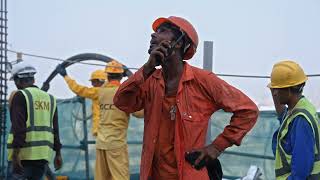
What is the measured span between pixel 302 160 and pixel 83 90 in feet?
16.6

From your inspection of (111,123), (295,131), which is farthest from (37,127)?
(295,131)

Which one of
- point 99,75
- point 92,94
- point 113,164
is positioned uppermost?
point 99,75

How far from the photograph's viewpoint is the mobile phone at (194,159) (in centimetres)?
369

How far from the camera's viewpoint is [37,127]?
646 centimetres

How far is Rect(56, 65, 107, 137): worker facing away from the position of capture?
8383mm

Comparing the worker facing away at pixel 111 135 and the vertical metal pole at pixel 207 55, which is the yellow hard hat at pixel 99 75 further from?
the vertical metal pole at pixel 207 55

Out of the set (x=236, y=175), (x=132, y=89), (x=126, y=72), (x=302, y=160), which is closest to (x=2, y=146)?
(x=126, y=72)

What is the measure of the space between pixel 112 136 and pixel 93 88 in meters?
0.87

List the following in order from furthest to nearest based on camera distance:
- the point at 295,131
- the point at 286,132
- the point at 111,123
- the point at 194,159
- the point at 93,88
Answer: the point at 93,88 < the point at 111,123 < the point at 286,132 < the point at 295,131 < the point at 194,159

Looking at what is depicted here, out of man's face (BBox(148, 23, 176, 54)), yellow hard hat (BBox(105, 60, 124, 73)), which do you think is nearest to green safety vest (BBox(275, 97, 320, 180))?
man's face (BBox(148, 23, 176, 54))

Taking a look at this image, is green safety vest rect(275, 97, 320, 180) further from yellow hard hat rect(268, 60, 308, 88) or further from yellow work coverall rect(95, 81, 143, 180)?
yellow work coverall rect(95, 81, 143, 180)

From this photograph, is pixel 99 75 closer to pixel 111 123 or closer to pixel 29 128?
pixel 111 123

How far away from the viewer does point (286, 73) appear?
4.02 m

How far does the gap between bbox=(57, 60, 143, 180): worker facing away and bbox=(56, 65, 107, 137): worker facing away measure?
41 cm
